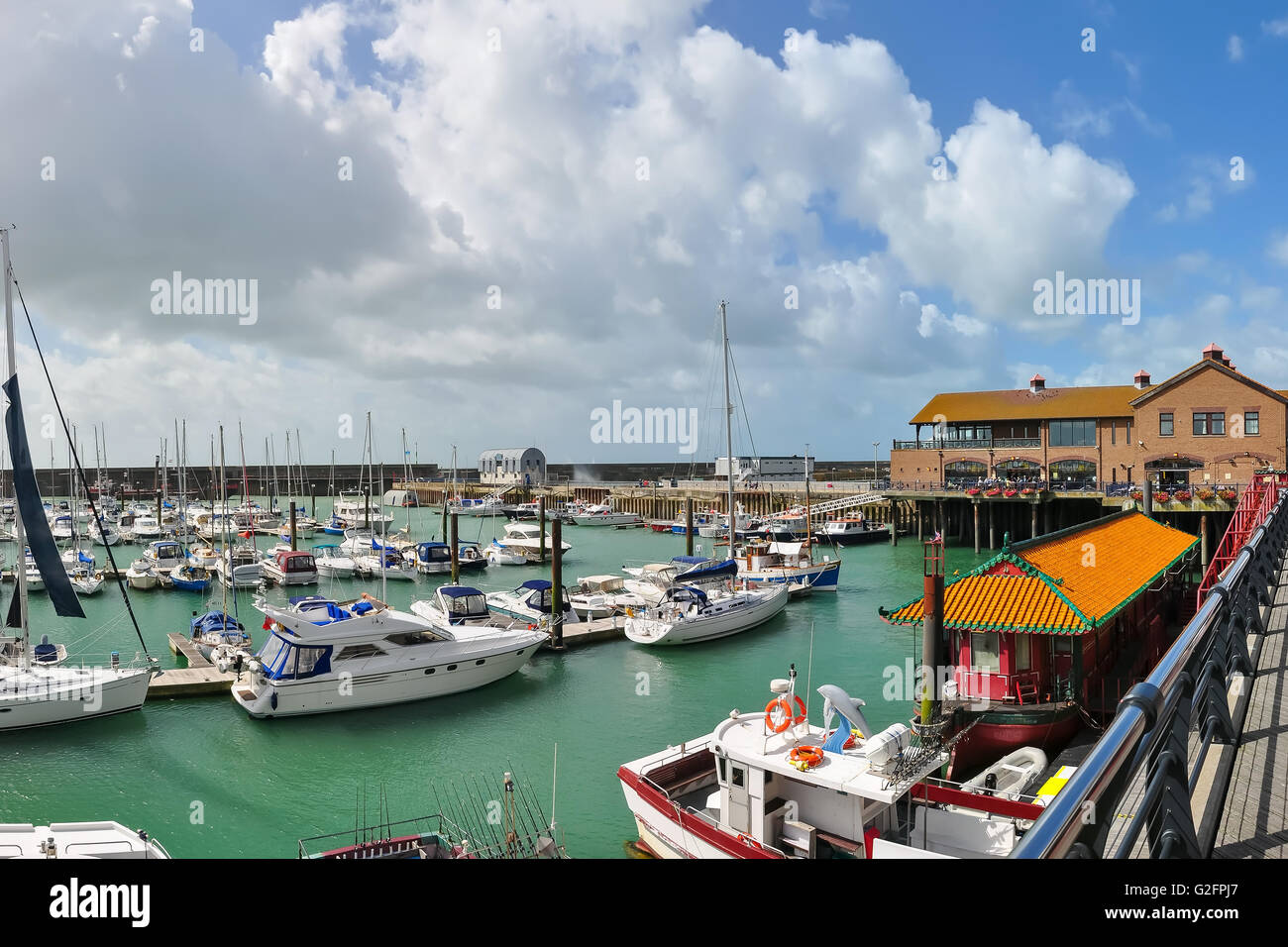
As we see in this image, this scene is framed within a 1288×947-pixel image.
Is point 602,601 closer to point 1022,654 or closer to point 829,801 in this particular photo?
point 1022,654

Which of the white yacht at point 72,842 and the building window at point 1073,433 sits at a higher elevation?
the building window at point 1073,433

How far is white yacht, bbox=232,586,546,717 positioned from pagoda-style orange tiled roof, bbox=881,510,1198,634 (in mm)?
13544

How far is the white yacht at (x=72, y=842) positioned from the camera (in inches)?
448

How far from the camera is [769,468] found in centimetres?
12575

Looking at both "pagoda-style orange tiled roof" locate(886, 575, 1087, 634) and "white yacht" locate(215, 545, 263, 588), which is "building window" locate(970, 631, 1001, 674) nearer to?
"pagoda-style orange tiled roof" locate(886, 575, 1087, 634)

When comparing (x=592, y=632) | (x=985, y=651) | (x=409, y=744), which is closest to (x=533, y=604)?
(x=592, y=632)

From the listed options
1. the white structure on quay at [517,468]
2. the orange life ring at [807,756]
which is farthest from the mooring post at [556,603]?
the white structure on quay at [517,468]

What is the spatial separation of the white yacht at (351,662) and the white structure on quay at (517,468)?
339ft

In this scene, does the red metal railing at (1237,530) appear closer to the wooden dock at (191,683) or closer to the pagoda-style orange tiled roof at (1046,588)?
the pagoda-style orange tiled roof at (1046,588)

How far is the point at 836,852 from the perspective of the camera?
12.0 metres

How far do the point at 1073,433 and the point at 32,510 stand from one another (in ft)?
212
